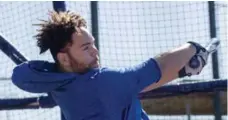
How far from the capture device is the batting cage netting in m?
4.68

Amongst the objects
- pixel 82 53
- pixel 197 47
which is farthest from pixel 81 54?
pixel 197 47

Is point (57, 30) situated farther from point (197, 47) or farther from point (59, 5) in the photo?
point (59, 5)

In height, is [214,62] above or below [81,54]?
below

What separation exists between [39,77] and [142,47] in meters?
2.24

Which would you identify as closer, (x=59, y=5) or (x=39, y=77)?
(x=39, y=77)

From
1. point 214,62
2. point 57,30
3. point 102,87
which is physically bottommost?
point 214,62

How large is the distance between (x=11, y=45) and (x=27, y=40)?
0.46 m

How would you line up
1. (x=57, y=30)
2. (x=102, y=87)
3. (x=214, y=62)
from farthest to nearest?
(x=214, y=62) → (x=57, y=30) → (x=102, y=87)

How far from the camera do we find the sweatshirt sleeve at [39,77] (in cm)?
335

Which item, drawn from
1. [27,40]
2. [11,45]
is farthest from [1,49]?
[27,40]

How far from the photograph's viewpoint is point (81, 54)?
336 cm

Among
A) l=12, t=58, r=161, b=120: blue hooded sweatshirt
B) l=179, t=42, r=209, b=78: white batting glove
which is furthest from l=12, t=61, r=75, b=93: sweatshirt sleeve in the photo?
l=179, t=42, r=209, b=78: white batting glove

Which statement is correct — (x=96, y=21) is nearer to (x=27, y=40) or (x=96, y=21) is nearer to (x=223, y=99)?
(x=27, y=40)

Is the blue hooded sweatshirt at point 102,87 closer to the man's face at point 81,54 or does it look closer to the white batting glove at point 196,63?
the man's face at point 81,54
